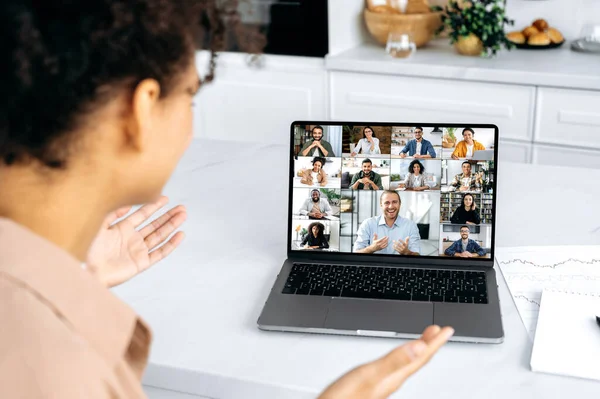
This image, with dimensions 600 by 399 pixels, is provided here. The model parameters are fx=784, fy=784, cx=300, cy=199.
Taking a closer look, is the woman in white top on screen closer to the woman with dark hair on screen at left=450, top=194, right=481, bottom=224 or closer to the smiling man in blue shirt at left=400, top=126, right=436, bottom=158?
the smiling man in blue shirt at left=400, top=126, right=436, bottom=158

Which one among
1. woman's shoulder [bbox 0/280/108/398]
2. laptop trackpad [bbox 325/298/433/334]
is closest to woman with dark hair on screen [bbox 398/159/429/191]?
laptop trackpad [bbox 325/298/433/334]

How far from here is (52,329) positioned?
0.62m

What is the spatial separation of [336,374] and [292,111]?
223 centimetres

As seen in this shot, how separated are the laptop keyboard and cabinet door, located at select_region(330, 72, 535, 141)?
1.62m

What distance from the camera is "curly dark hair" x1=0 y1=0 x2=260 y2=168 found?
631mm

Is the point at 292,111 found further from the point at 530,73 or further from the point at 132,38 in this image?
the point at 132,38

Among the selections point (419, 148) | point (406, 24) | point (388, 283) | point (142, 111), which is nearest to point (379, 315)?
point (388, 283)

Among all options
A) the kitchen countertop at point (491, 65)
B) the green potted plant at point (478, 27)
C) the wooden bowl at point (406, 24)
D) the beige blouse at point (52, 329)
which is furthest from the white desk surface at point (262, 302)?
the wooden bowl at point (406, 24)

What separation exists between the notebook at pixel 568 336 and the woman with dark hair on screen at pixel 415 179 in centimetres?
26

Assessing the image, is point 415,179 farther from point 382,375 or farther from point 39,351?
point 39,351

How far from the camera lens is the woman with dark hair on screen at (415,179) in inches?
51.1

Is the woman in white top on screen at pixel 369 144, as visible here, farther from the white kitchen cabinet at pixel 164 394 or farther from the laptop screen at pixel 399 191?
the white kitchen cabinet at pixel 164 394

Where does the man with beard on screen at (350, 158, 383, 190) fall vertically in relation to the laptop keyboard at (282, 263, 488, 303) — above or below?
above

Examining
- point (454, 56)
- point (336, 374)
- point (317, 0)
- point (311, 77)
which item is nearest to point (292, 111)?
point (311, 77)
